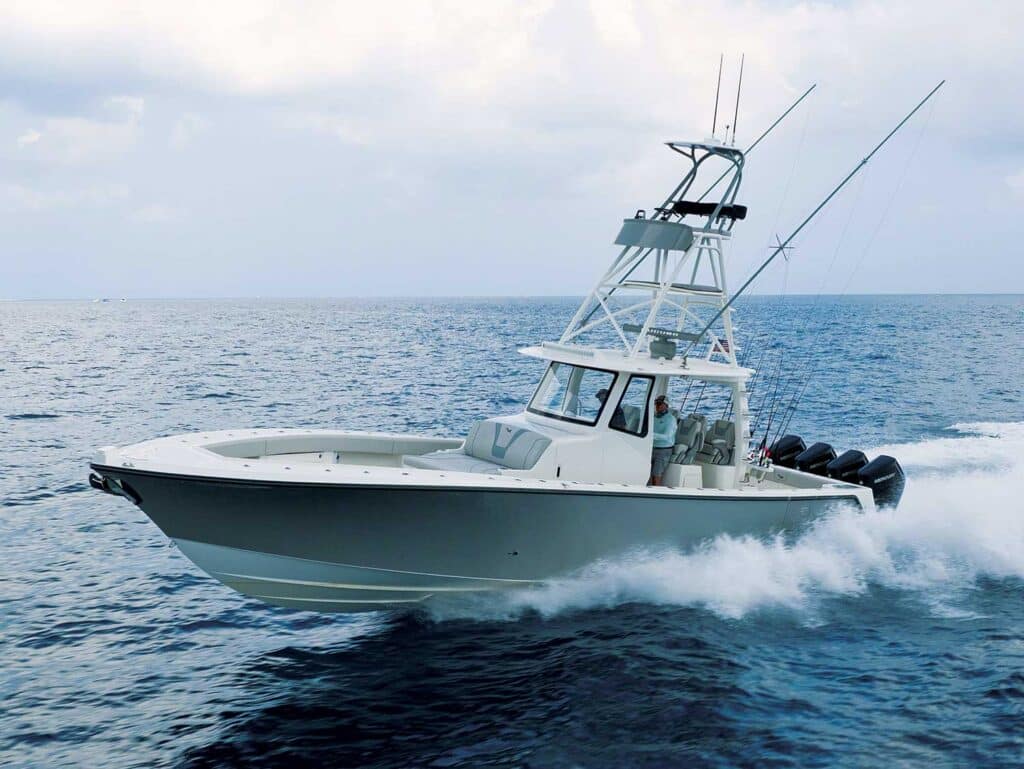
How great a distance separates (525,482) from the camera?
1130cm

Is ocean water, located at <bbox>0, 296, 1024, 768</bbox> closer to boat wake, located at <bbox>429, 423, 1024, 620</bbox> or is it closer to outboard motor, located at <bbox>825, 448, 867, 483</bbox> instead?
boat wake, located at <bbox>429, 423, 1024, 620</bbox>

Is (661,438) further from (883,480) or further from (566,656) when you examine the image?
(883,480)

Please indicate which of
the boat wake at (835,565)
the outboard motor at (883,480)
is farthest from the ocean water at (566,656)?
the outboard motor at (883,480)

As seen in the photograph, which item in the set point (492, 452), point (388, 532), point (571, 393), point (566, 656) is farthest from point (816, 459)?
point (388, 532)

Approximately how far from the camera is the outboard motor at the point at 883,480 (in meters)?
14.6

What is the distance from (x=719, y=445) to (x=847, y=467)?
2.42 meters

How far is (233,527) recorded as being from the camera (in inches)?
417

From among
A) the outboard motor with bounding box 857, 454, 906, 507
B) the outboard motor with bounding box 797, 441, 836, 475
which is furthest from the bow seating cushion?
the outboard motor with bounding box 857, 454, 906, 507

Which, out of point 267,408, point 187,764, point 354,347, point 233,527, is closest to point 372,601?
point 233,527

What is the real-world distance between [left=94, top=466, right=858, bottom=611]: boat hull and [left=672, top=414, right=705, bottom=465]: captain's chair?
104 centimetres

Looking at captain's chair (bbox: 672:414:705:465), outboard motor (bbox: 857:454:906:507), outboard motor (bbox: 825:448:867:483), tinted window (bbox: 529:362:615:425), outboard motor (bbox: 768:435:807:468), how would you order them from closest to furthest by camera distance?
tinted window (bbox: 529:362:615:425) < captain's chair (bbox: 672:414:705:465) < outboard motor (bbox: 857:454:906:507) < outboard motor (bbox: 825:448:867:483) < outboard motor (bbox: 768:435:807:468)

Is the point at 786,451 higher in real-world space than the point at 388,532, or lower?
higher

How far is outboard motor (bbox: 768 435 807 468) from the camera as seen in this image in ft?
51.4

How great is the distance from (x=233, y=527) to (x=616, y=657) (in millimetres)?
4449
